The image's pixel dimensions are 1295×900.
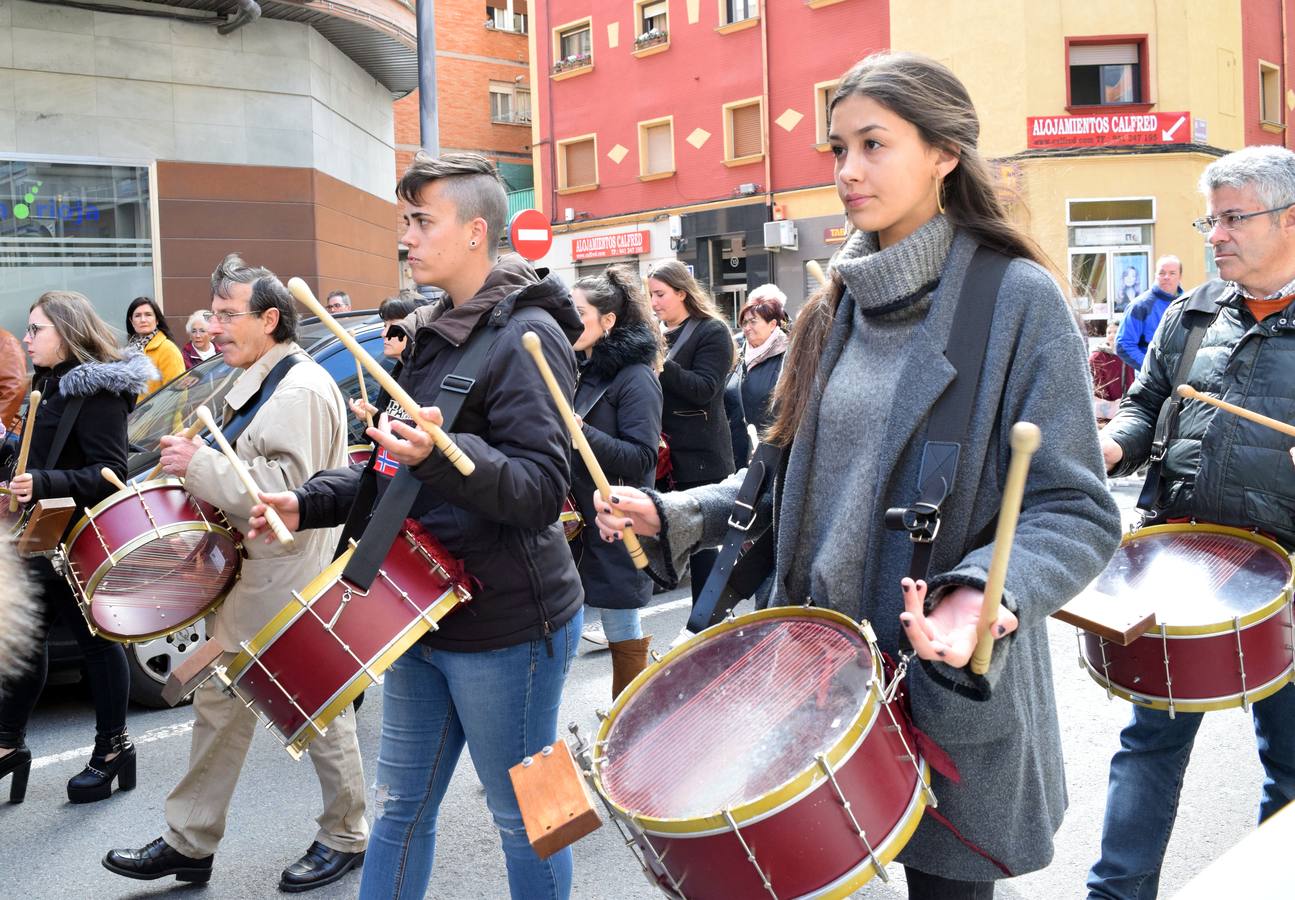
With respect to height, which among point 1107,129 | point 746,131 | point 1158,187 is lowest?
point 1158,187

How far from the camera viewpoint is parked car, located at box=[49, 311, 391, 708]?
5539 mm

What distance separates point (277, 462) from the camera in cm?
378

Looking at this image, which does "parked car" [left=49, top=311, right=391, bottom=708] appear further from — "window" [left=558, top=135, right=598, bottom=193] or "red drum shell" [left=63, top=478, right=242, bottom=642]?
"window" [left=558, top=135, right=598, bottom=193]

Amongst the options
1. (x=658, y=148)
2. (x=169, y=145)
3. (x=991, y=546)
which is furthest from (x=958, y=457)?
(x=658, y=148)

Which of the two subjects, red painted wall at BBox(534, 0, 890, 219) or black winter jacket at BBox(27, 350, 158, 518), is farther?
red painted wall at BBox(534, 0, 890, 219)

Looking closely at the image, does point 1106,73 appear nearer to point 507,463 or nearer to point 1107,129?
point 1107,129

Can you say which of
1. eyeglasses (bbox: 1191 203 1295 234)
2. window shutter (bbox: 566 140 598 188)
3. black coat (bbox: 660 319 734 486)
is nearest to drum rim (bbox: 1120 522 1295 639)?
eyeglasses (bbox: 1191 203 1295 234)

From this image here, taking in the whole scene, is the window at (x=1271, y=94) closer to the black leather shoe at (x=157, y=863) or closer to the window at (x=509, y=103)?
the window at (x=509, y=103)

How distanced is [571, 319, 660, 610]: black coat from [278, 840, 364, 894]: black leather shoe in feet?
4.76

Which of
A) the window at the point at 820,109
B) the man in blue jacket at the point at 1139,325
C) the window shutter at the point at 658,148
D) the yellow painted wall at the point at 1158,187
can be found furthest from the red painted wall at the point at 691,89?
the man in blue jacket at the point at 1139,325

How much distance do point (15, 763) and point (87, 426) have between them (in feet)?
4.28

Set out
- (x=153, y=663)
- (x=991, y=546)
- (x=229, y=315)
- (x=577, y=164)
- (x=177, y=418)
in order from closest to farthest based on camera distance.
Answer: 1. (x=991, y=546)
2. (x=229, y=315)
3. (x=153, y=663)
4. (x=177, y=418)
5. (x=577, y=164)

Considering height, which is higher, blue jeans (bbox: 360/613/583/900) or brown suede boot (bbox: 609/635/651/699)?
blue jeans (bbox: 360/613/583/900)

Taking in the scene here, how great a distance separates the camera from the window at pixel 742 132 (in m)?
26.9
